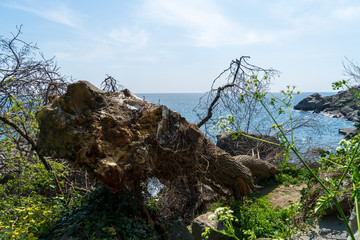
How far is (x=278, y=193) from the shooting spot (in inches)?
311

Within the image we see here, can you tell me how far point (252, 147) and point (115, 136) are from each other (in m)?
7.88

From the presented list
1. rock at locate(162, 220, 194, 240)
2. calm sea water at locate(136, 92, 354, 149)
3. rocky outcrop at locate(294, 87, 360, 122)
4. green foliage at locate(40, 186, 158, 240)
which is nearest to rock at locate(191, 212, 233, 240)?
rock at locate(162, 220, 194, 240)

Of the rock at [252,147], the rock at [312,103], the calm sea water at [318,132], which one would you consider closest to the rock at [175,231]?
the calm sea water at [318,132]

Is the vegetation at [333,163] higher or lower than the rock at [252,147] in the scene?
higher

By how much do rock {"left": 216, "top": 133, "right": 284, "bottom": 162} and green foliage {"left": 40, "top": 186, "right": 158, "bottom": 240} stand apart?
6491 mm

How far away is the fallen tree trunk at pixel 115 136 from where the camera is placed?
3775 millimetres

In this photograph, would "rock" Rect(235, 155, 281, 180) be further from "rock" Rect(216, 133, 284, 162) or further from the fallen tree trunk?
the fallen tree trunk

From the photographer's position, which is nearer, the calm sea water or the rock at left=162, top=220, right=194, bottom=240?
the rock at left=162, top=220, right=194, bottom=240

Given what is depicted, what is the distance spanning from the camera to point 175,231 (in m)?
5.07

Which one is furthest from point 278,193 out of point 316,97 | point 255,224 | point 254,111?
point 316,97

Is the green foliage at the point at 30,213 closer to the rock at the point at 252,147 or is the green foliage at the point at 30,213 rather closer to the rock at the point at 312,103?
the rock at the point at 252,147

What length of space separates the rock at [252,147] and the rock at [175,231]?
18.0ft

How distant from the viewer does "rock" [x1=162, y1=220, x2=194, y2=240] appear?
490 centimetres

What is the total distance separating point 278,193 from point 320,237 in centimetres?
315
